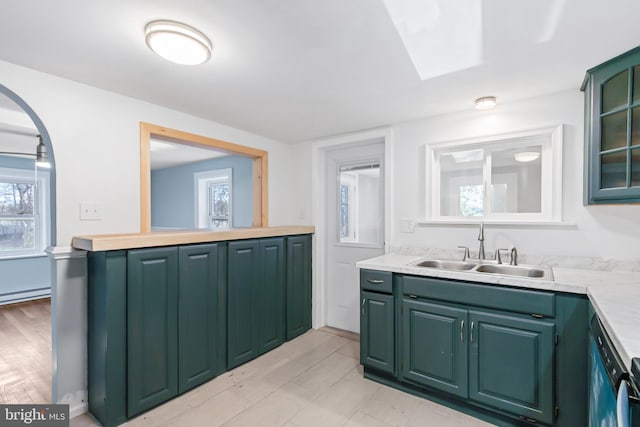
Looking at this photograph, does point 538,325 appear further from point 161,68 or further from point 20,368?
point 20,368

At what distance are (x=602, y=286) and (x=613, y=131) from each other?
36.2 inches

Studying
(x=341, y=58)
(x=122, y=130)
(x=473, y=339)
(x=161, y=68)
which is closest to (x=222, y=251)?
(x=122, y=130)

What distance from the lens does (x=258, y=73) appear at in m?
1.84

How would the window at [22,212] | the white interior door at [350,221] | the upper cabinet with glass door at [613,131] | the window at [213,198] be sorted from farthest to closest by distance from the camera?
1. the window at [213,198]
2. the window at [22,212]
3. the white interior door at [350,221]
4. the upper cabinet with glass door at [613,131]

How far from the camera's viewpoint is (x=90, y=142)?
2010 mm

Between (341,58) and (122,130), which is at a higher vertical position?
(341,58)

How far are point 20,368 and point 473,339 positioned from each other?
346 centimetres

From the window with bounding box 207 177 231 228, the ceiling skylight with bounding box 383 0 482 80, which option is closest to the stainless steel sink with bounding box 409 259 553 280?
the ceiling skylight with bounding box 383 0 482 80

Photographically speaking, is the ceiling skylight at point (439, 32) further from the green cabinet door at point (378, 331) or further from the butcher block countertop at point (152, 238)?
the butcher block countertop at point (152, 238)

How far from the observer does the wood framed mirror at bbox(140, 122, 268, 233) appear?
2.27 metres

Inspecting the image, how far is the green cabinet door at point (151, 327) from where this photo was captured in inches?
72.9

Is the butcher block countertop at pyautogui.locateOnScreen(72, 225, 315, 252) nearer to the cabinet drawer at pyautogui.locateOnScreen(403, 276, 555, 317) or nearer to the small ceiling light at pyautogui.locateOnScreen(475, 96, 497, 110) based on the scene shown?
the cabinet drawer at pyautogui.locateOnScreen(403, 276, 555, 317)

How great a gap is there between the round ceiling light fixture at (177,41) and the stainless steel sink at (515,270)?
2258 millimetres

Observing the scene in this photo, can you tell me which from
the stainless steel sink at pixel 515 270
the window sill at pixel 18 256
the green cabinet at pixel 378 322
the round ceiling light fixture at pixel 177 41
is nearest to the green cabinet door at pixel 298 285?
the green cabinet at pixel 378 322
